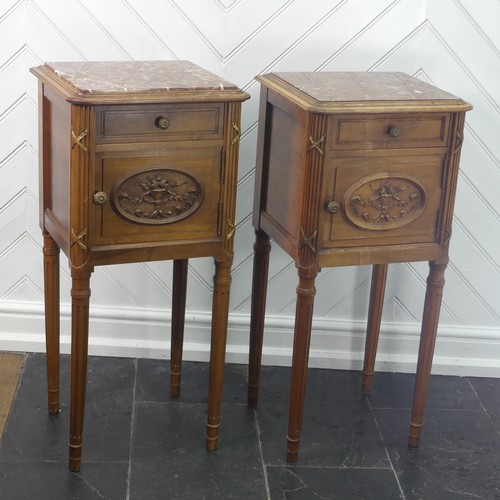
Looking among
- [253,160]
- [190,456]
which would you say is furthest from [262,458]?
[253,160]

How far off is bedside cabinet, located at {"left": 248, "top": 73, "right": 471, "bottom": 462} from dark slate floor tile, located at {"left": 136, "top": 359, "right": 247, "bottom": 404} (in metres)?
0.40

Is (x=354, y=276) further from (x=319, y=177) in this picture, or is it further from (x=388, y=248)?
(x=319, y=177)

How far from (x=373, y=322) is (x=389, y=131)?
0.79m

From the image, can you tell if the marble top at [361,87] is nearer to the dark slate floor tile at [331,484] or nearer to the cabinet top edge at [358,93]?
the cabinet top edge at [358,93]

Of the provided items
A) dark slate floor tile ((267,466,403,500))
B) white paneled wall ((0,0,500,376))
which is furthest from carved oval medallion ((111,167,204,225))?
dark slate floor tile ((267,466,403,500))

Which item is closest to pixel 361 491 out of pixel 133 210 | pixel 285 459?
pixel 285 459

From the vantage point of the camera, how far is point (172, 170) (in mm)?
2227

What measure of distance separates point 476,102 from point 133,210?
3.80ft

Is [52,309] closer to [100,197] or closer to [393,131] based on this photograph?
[100,197]

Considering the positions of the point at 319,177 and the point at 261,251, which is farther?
the point at 261,251

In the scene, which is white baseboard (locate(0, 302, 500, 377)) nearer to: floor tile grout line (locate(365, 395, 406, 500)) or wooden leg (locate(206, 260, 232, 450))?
floor tile grout line (locate(365, 395, 406, 500))

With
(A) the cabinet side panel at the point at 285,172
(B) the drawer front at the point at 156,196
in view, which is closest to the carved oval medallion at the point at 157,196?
(B) the drawer front at the point at 156,196

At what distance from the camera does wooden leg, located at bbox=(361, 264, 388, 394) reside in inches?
112

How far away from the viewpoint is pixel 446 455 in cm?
258
